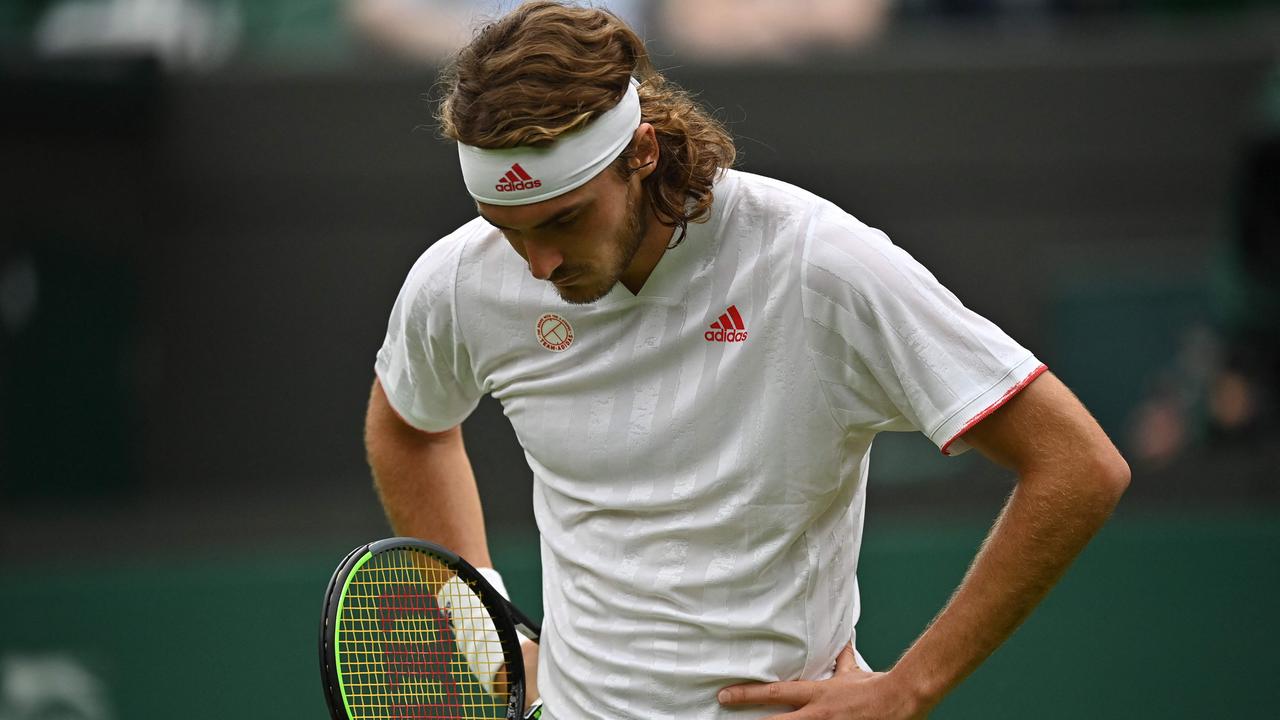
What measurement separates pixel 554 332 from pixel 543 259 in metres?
0.20

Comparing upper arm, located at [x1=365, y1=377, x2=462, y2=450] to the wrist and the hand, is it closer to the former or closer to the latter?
the hand

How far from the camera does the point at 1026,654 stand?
18.4 ft

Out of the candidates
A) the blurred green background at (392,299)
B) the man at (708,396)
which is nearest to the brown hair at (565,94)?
the man at (708,396)

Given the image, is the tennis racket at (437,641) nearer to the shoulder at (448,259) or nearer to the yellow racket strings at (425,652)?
the yellow racket strings at (425,652)

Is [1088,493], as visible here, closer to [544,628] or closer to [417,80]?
[544,628]

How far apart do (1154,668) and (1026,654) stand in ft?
1.44

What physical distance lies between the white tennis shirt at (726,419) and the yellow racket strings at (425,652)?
0.26m

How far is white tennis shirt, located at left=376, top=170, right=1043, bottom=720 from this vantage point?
2.18 metres

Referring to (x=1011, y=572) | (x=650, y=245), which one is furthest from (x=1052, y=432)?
(x=650, y=245)

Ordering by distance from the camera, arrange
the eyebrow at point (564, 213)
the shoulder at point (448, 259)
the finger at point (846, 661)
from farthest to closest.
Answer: the shoulder at point (448, 259) → the finger at point (846, 661) → the eyebrow at point (564, 213)

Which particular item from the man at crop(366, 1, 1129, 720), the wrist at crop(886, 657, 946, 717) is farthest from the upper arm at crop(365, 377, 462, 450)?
the wrist at crop(886, 657, 946, 717)

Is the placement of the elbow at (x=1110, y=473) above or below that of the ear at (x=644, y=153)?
below

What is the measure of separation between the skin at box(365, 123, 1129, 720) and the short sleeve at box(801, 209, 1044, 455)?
0.05m

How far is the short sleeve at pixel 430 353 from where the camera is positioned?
2.55 metres
